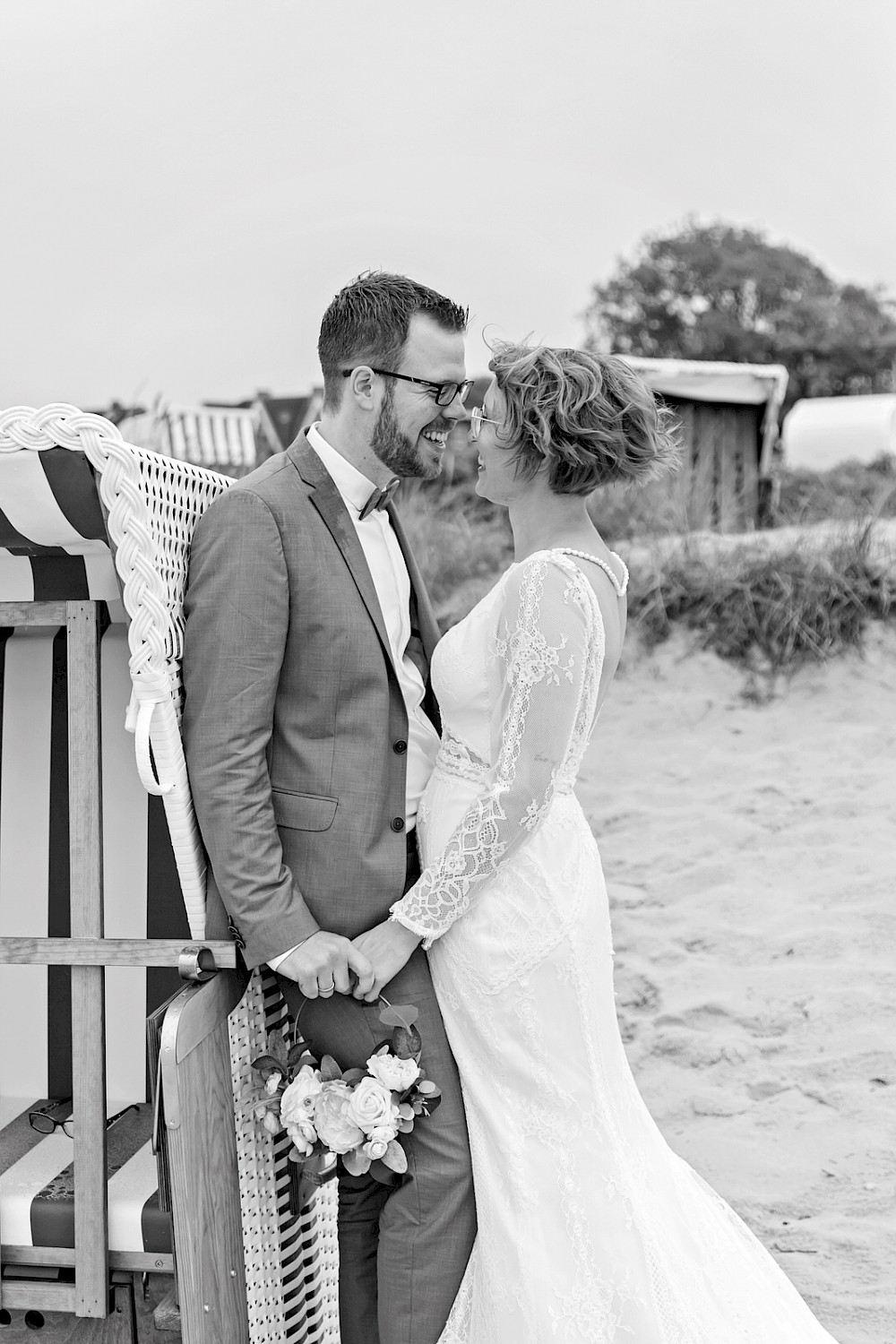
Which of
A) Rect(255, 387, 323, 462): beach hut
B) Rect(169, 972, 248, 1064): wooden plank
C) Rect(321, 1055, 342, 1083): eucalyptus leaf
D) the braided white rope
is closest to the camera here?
the braided white rope

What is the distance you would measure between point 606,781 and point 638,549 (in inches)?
63.1

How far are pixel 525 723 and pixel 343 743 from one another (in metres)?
0.32

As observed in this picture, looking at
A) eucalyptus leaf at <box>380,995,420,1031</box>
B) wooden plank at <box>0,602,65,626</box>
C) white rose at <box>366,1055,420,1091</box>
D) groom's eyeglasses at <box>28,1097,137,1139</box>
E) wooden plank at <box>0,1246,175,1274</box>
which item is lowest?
wooden plank at <box>0,1246,175,1274</box>

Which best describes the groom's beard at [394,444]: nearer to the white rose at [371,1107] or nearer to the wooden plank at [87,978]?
the wooden plank at [87,978]

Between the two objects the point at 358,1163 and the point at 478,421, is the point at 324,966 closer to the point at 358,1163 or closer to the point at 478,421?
the point at 358,1163

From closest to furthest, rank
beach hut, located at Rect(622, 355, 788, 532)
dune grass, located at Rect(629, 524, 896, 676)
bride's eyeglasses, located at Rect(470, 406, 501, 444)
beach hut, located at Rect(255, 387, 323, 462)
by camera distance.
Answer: bride's eyeglasses, located at Rect(470, 406, 501, 444)
dune grass, located at Rect(629, 524, 896, 676)
beach hut, located at Rect(622, 355, 788, 532)
beach hut, located at Rect(255, 387, 323, 462)

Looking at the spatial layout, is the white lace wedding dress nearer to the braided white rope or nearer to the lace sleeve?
the lace sleeve

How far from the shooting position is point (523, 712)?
6.61 feet

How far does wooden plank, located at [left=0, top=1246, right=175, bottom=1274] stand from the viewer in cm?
200

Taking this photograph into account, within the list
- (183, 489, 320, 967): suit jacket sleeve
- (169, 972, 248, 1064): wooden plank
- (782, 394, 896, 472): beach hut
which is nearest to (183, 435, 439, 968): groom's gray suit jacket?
(183, 489, 320, 967): suit jacket sleeve

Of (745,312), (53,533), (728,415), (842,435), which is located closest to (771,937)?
(53,533)

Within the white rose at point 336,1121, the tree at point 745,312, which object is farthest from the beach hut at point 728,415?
the tree at point 745,312

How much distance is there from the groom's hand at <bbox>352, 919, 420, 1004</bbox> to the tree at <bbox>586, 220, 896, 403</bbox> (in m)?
40.8

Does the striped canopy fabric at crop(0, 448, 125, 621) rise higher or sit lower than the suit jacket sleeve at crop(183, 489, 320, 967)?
higher
